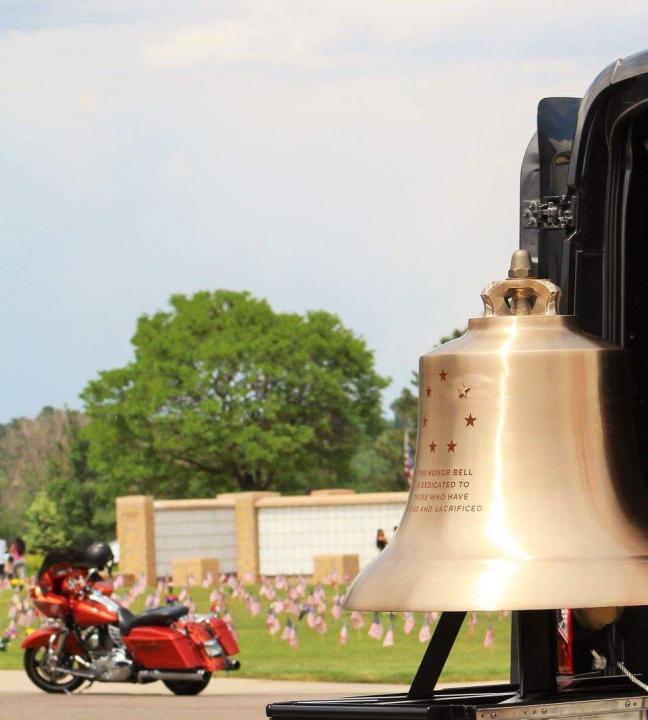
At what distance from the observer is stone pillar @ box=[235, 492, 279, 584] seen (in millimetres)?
46438

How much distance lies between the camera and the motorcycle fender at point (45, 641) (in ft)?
53.2

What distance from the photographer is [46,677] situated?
54.3 feet

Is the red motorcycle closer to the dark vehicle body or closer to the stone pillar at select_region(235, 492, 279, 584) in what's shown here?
the dark vehicle body

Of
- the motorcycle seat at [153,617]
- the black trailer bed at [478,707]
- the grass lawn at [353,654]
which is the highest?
the black trailer bed at [478,707]

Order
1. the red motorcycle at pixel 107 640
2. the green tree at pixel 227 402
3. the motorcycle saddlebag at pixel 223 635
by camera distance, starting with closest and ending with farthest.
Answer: the red motorcycle at pixel 107 640 → the motorcycle saddlebag at pixel 223 635 → the green tree at pixel 227 402

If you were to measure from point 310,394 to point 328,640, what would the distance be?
52798 mm

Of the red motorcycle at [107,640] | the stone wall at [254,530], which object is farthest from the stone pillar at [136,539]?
the red motorcycle at [107,640]

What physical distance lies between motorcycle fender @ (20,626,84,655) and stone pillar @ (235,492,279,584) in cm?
2977

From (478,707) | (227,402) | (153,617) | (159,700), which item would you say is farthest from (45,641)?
(227,402)

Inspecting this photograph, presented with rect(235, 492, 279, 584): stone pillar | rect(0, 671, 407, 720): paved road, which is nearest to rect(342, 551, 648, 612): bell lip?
rect(0, 671, 407, 720): paved road

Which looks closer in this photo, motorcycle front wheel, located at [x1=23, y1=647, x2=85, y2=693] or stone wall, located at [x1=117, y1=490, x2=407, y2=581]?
motorcycle front wheel, located at [x1=23, y1=647, x2=85, y2=693]

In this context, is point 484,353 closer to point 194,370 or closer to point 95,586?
point 95,586

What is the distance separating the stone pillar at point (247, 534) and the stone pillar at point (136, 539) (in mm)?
2062

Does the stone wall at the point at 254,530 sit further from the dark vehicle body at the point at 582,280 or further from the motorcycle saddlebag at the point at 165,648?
A: the dark vehicle body at the point at 582,280
